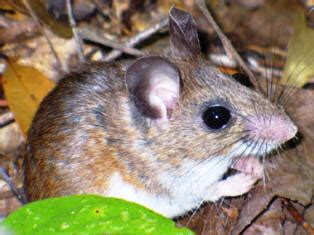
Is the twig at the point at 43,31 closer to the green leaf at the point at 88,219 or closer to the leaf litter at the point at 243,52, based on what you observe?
the leaf litter at the point at 243,52

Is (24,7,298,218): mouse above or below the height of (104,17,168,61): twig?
below

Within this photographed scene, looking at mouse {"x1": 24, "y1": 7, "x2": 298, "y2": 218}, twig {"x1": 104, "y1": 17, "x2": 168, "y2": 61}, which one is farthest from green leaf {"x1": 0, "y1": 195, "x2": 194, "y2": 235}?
twig {"x1": 104, "y1": 17, "x2": 168, "y2": 61}

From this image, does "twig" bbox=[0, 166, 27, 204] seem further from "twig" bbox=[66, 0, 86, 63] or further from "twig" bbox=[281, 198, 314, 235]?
"twig" bbox=[281, 198, 314, 235]

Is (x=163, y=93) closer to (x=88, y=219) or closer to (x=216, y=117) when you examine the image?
(x=216, y=117)

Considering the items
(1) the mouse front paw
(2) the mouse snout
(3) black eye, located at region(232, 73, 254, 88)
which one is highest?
(3) black eye, located at region(232, 73, 254, 88)

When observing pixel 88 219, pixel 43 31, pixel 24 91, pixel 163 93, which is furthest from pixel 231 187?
pixel 43 31

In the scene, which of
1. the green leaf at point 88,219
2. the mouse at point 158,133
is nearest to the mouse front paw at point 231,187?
the mouse at point 158,133

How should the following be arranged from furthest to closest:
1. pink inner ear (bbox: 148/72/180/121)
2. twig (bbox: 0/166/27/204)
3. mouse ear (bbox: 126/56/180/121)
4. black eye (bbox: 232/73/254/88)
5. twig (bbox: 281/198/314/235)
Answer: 1. twig (bbox: 0/166/27/204)
2. twig (bbox: 281/198/314/235)
3. black eye (bbox: 232/73/254/88)
4. pink inner ear (bbox: 148/72/180/121)
5. mouse ear (bbox: 126/56/180/121)
